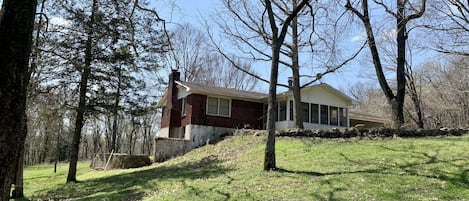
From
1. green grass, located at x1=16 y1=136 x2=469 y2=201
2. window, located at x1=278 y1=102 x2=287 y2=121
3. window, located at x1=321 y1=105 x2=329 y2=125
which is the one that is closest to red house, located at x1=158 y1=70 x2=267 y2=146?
window, located at x1=278 y1=102 x2=287 y2=121

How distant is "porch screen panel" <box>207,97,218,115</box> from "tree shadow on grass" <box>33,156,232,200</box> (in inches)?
232

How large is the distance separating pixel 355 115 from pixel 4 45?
28.1 metres

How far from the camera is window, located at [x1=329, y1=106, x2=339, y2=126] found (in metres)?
24.7

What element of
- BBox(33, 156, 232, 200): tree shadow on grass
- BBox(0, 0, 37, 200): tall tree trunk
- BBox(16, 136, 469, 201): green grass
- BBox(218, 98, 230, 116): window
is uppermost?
BBox(218, 98, 230, 116): window

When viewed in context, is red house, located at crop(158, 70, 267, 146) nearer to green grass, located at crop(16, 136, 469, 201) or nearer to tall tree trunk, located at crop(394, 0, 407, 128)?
green grass, located at crop(16, 136, 469, 201)

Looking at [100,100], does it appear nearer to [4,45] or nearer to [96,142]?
[4,45]

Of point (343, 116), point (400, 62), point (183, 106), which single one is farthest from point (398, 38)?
point (183, 106)

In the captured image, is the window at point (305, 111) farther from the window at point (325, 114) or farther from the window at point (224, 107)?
the window at point (224, 107)

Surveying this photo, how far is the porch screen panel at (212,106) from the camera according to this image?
72.5ft

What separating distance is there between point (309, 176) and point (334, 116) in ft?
51.7

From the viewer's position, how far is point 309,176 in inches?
395

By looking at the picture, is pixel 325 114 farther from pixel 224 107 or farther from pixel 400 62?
pixel 400 62

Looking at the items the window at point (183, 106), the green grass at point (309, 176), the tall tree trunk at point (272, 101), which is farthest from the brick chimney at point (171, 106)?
the tall tree trunk at point (272, 101)

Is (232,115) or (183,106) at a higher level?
(183,106)
